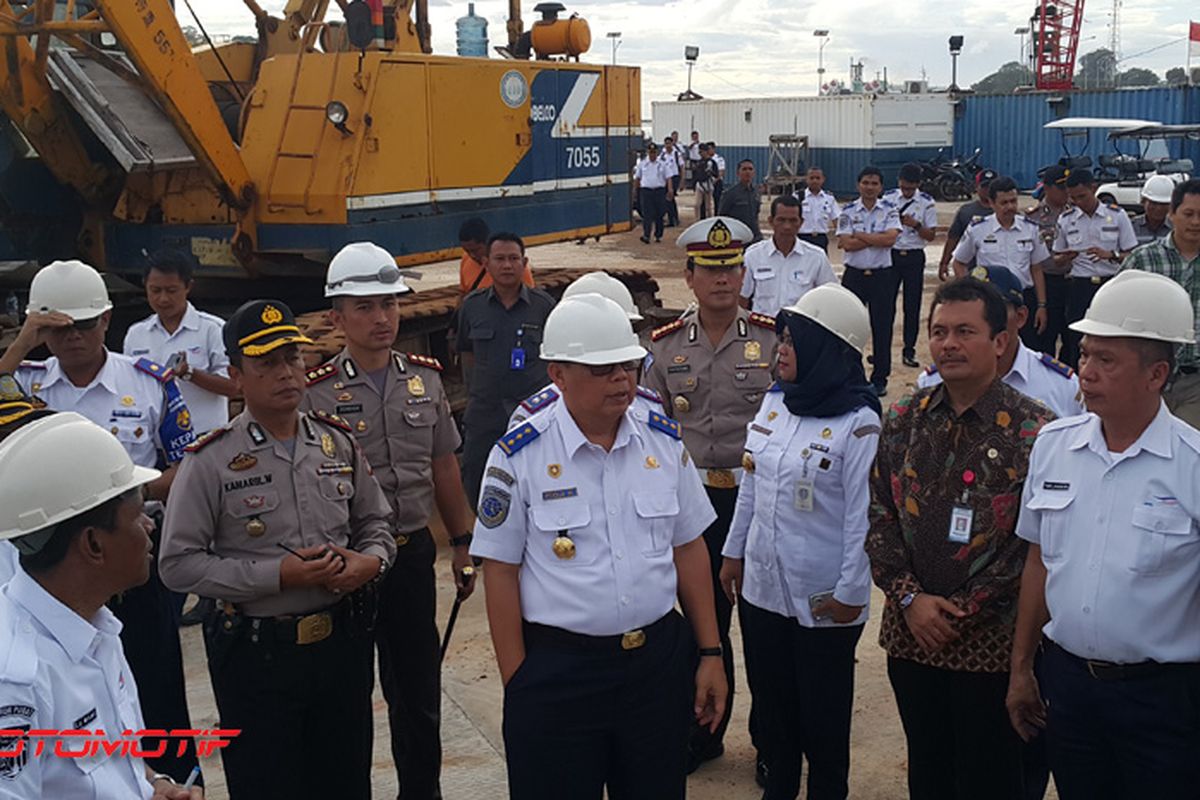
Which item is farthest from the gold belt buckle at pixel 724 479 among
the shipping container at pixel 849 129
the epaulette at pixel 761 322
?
the shipping container at pixel 849 129

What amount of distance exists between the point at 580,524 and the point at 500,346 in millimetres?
3464

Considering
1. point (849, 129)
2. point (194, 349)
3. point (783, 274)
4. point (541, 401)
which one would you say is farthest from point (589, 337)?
point (849, 129)

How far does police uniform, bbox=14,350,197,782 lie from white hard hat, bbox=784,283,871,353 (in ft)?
7.98

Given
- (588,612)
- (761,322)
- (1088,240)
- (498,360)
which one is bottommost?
(588,612)

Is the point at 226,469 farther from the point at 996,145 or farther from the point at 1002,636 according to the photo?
the point at 996,145

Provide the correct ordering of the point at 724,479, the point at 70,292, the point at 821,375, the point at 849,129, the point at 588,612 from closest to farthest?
the point at 588,612, the point at 821,375, the point at 70,292, the point at 724,479, the point at 849,129

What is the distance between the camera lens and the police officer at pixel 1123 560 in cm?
303

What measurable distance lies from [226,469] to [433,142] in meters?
5.15

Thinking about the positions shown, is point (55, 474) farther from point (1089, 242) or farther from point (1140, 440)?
point (1089, 242)

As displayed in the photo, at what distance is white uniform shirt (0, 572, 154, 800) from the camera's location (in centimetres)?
208

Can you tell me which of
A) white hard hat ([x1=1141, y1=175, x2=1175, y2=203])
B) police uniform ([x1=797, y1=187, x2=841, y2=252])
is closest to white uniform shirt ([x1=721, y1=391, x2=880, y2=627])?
white hard hat ([x1=1141, y1=175, x2=1175, y2=203])

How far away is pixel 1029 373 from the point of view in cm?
445

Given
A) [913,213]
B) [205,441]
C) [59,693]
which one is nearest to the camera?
[59,693]

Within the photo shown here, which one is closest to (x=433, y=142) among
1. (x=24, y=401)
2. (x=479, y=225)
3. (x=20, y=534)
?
(x=479, y=225)
